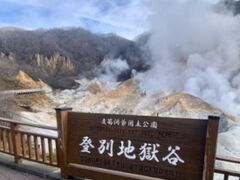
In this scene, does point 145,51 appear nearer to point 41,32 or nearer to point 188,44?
point 188,44

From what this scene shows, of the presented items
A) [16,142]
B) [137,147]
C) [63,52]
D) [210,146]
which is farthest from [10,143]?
[63,52]

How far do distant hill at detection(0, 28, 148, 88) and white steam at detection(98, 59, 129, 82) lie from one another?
1.65ft

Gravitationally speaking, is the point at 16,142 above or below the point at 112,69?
above

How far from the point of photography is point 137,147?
2.92 metres

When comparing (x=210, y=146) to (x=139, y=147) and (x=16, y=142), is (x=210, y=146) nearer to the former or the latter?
(x=139, y=147)

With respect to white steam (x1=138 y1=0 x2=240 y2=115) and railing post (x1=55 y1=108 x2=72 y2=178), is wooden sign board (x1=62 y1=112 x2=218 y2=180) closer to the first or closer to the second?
railing post (x1=55 y1=108 x2=72 y2=178)

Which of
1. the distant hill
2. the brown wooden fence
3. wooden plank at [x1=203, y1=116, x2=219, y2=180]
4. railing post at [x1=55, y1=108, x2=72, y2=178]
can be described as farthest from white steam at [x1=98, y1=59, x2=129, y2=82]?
wooden plank at [x1=203, y1=116, x2=219, y2=180]

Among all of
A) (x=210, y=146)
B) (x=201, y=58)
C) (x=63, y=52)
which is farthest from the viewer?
(x=63, y=52)

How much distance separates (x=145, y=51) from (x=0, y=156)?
24.9 meters

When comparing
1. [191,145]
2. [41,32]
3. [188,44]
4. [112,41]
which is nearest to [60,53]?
[41,32]

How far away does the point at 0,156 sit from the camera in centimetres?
447

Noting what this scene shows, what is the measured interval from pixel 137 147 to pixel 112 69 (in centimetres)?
2771

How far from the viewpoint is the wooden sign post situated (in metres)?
2.63

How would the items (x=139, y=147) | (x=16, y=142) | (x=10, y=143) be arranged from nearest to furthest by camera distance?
(x=139, y=147), (x=16, y=142), (x=10, y=143)
